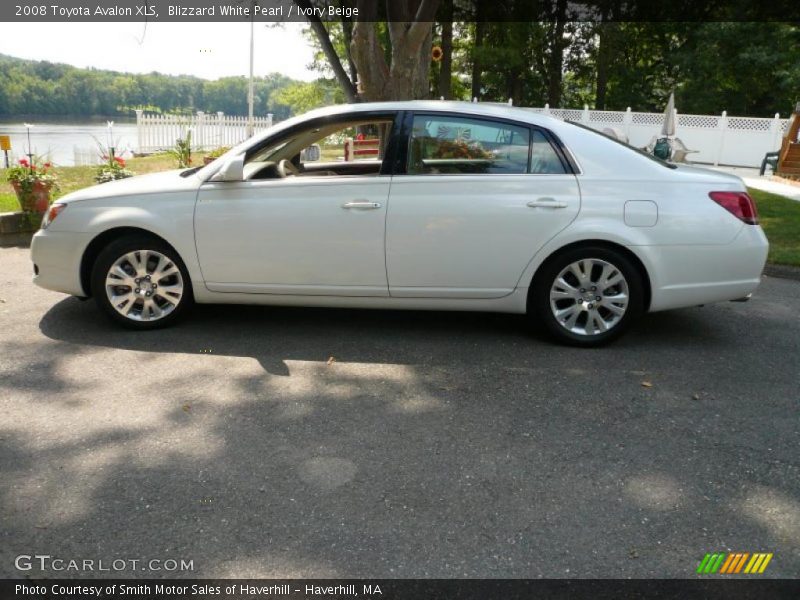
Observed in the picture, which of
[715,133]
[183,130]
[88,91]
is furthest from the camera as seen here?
[715,133]

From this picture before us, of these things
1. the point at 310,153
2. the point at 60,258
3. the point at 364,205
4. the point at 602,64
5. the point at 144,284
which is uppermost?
the point at 602,64

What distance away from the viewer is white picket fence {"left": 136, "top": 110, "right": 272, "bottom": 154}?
68.3ft

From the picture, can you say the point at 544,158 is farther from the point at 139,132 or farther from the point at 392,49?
the point at 139,132

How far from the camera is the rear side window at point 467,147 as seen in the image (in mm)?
4918

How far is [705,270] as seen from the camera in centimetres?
484

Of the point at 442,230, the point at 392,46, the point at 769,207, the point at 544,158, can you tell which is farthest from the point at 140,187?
the point at 769,207

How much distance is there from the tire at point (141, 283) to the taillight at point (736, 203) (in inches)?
152

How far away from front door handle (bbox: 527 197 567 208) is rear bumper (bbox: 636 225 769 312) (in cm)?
61

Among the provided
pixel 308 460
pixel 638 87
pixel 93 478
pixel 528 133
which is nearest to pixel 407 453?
pixel 308 460

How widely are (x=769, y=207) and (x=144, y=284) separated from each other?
36.3ft

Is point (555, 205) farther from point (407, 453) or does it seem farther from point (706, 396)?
point (407, 453)

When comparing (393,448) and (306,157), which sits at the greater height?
(306,157)

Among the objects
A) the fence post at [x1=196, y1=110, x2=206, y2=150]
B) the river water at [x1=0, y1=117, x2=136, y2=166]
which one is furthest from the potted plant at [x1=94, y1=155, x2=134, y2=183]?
the fence post at [x1=196, y1=110, x2=206, y2=150]

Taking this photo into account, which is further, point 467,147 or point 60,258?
point 60,258
